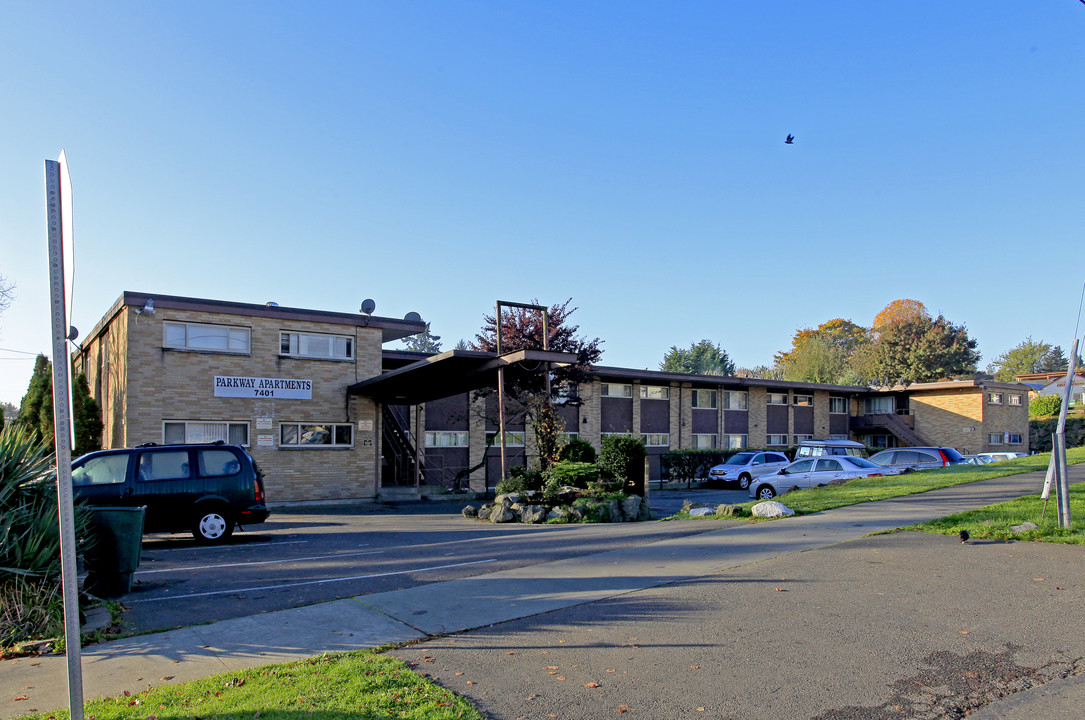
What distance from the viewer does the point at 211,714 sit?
461cm

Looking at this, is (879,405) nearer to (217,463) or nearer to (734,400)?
(734,400)

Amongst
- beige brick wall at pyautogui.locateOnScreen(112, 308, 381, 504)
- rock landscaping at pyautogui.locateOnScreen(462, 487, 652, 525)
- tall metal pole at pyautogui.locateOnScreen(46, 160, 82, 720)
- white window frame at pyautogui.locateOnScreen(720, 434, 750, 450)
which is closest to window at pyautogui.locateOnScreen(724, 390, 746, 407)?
white window frame at pyautogui.locateOnScreen(720, 434, 750, 450)

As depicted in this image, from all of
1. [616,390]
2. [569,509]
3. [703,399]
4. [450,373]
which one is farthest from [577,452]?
[703,399]

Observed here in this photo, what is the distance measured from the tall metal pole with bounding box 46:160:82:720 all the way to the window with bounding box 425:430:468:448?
24406 mm

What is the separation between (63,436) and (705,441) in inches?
1401

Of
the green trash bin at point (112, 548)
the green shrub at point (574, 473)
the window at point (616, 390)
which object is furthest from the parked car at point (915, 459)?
the green trash bin at point (112, 548)

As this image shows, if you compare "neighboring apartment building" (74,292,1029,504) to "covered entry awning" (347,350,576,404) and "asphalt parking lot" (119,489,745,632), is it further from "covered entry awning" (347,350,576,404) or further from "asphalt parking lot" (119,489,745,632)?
"asphalt parking lot" (119,489,745,632)

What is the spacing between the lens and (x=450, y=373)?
19797mm

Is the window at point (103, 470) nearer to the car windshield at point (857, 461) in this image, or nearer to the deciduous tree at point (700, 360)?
the car windshield at point (857, 461)

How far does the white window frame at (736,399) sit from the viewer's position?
125 ft

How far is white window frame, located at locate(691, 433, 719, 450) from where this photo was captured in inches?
1446

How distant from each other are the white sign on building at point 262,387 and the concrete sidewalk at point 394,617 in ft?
49.1

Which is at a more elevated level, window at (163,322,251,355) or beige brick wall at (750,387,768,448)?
window at (163,322,251,355)

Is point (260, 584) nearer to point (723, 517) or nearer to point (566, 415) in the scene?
point (723, 517)
